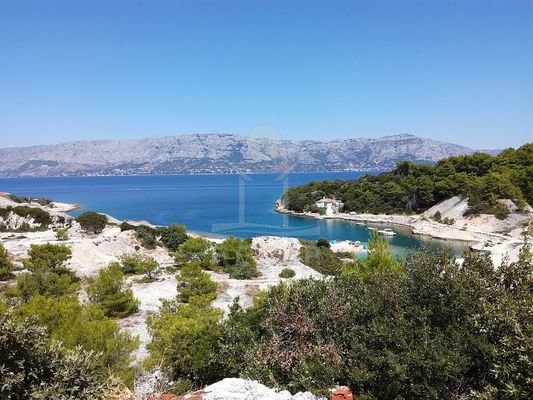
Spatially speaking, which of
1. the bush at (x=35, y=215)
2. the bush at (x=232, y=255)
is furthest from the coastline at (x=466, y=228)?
the bush at (x=35, y=215)

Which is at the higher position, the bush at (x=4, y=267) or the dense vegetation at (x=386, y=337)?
the dense vegetation at (x=386, y=337)

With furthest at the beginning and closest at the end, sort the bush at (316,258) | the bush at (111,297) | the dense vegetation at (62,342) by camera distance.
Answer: the bush at (316,258)
the bush at (111,297)
the dense vegetation at (62,342)

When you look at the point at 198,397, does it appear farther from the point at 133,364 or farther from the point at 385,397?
the point at 133,364

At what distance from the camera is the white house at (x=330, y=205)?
90.1 meters

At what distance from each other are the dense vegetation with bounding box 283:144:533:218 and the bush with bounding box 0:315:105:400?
70.1 m

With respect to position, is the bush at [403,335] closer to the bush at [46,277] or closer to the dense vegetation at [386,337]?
the dense vegetation at [386,337]

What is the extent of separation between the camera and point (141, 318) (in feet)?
62.8

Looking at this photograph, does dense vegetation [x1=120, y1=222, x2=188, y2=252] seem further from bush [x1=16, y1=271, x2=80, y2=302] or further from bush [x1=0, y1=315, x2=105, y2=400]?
bush [x1=0, y1=315, x2=105, y2=400]

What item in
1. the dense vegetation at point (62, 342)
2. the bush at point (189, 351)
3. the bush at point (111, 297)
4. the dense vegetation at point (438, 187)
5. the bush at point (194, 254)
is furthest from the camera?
the dense vegetation at point (438, 187)

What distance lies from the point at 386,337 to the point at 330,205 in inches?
3292

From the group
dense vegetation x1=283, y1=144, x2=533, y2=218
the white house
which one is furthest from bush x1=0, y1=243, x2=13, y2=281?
the white house

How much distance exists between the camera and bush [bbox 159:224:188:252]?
42062 mm

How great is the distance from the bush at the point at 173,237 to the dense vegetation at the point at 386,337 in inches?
1193

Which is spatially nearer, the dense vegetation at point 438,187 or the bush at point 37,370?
the bush at point 37,370
